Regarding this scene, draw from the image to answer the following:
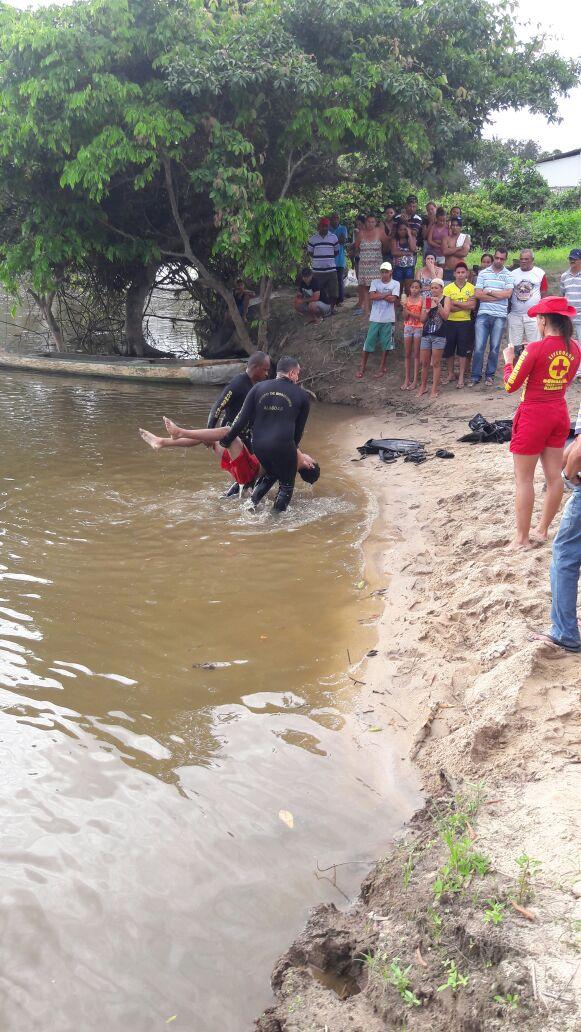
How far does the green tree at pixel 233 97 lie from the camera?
1173 cm

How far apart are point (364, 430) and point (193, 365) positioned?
4.77m

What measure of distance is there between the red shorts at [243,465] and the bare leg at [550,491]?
10.6ft

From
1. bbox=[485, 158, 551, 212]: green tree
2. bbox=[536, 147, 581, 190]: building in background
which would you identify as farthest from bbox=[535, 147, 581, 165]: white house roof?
bbox=[485, 158, 551, 212]: green tree

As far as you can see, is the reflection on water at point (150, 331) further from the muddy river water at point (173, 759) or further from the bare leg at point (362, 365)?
the muddy river water at point (173, 759)

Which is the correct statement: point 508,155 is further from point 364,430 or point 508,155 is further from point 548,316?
point 548,316

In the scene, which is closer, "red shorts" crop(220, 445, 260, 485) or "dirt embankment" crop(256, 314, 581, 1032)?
"dirt embankment" crop(256, 314, 581, 1032)

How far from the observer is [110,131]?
11.9 metres

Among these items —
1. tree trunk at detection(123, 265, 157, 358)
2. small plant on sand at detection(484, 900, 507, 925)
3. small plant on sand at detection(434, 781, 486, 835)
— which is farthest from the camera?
tree trunk at detection(123, 265, 157, 358)

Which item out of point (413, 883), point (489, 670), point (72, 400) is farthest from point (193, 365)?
point (413, 883)

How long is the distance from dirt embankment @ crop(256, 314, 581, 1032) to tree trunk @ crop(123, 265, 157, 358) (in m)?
12.7

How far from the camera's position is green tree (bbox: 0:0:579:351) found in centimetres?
1173

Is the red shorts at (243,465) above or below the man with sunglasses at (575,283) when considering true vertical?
below

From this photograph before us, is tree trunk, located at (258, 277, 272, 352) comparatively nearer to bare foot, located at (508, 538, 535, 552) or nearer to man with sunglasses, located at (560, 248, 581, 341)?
man with sunglasses, located at (560, 248, 581, 341)

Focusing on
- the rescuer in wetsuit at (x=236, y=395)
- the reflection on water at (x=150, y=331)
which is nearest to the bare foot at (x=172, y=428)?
the rescuer in wetsuit at (x=236, y=395)
